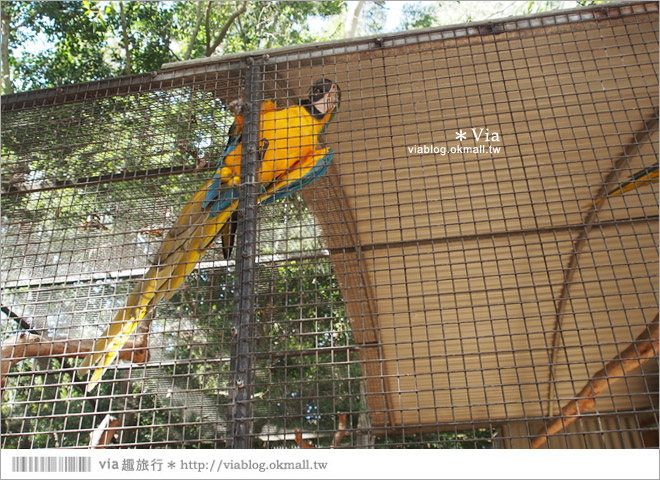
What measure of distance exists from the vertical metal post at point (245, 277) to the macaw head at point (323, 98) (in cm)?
24

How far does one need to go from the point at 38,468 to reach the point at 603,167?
7.93 ft

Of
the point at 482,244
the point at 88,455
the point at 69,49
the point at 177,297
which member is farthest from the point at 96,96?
the point at 69,49

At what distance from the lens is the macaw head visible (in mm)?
1788

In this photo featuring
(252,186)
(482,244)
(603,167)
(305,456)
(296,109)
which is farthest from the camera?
(482,244)

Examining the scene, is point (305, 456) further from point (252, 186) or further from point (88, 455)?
point (252, 186)

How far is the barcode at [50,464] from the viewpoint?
2.89 feet

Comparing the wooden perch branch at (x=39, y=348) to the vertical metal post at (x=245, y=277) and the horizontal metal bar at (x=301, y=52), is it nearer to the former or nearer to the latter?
the vertical metal post at (x=245, y=277)

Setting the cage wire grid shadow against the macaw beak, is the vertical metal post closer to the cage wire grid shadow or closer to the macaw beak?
the cage wire grid shadow

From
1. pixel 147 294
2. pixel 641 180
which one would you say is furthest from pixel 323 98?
pixel 641 180

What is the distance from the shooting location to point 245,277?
4.44ft

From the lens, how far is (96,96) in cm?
175

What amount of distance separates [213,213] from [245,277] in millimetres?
412

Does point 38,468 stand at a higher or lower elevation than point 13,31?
lower

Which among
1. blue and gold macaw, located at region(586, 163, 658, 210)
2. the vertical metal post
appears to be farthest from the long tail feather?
blue and gold macaw, located at region(586, 163, 658, 210)
